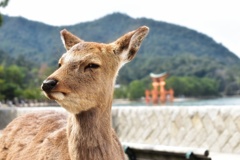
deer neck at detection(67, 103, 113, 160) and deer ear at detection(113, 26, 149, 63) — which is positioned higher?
deer ear at detection(113, 26, 149, 63)

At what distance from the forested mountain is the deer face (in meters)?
62.4

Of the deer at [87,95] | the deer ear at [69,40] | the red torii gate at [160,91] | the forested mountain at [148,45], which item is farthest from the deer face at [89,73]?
the forested mountain at [148,45]

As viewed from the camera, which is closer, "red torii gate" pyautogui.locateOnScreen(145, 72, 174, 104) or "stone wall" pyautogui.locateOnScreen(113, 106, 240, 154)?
"stone wall" pyautogui.locateOnScreen(113, 106, 240, 154)

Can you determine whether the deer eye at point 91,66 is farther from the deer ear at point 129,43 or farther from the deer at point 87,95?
the deer ear at point 129,43

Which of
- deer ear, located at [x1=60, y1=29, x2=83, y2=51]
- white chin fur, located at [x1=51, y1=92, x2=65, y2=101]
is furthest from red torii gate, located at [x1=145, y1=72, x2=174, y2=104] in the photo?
white chin fur, located at [x1=51, y1=92, x2=65, y2=101]

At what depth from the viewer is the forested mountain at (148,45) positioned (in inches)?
2741

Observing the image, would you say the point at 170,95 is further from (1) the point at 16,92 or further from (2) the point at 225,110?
(2) the point at 225,110

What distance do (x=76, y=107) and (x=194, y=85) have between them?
184 ft

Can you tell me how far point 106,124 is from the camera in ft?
8.13

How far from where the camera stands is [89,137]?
93.5 inches

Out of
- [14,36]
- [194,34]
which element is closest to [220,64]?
[194,34]

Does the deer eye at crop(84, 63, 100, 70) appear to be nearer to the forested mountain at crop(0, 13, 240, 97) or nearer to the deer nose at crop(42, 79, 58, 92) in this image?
the deer nose at crop(42, 79, 58, 92)

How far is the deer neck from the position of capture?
2367mm

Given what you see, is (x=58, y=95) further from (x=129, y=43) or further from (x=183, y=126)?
(x=183, y=126)
